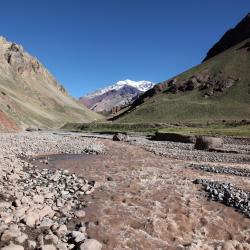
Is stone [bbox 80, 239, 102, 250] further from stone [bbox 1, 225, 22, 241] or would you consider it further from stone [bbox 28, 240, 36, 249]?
stone [bbox 1, 225, 22, 241]

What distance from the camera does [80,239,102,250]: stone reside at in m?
16.5

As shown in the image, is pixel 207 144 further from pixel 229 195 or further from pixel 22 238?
pixel 22 238

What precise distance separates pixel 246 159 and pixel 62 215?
111ft

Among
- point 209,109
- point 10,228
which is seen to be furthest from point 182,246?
point 209,109

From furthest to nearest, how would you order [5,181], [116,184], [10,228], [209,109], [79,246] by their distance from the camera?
[209,109] < [116,184] < [5,181] < [10,228] < [79,246]

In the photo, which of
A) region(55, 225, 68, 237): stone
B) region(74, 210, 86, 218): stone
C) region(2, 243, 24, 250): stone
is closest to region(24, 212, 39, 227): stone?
region(55, 225, 68, 237): stone

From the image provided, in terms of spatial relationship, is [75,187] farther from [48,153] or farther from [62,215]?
[48,153]

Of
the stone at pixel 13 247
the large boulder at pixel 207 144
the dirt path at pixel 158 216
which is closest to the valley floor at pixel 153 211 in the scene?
Result: the dirt path at pixel 158 216

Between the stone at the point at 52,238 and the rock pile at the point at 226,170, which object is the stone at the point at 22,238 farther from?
the rock pile at the point at 226,170

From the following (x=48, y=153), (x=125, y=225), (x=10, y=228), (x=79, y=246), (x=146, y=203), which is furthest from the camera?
(x=48, y=153)

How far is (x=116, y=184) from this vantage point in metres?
27.8

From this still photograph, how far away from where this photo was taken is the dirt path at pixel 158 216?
18.3 m

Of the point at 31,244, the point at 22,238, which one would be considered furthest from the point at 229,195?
the point at 22,238

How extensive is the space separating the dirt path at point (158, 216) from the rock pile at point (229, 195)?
562 mm
